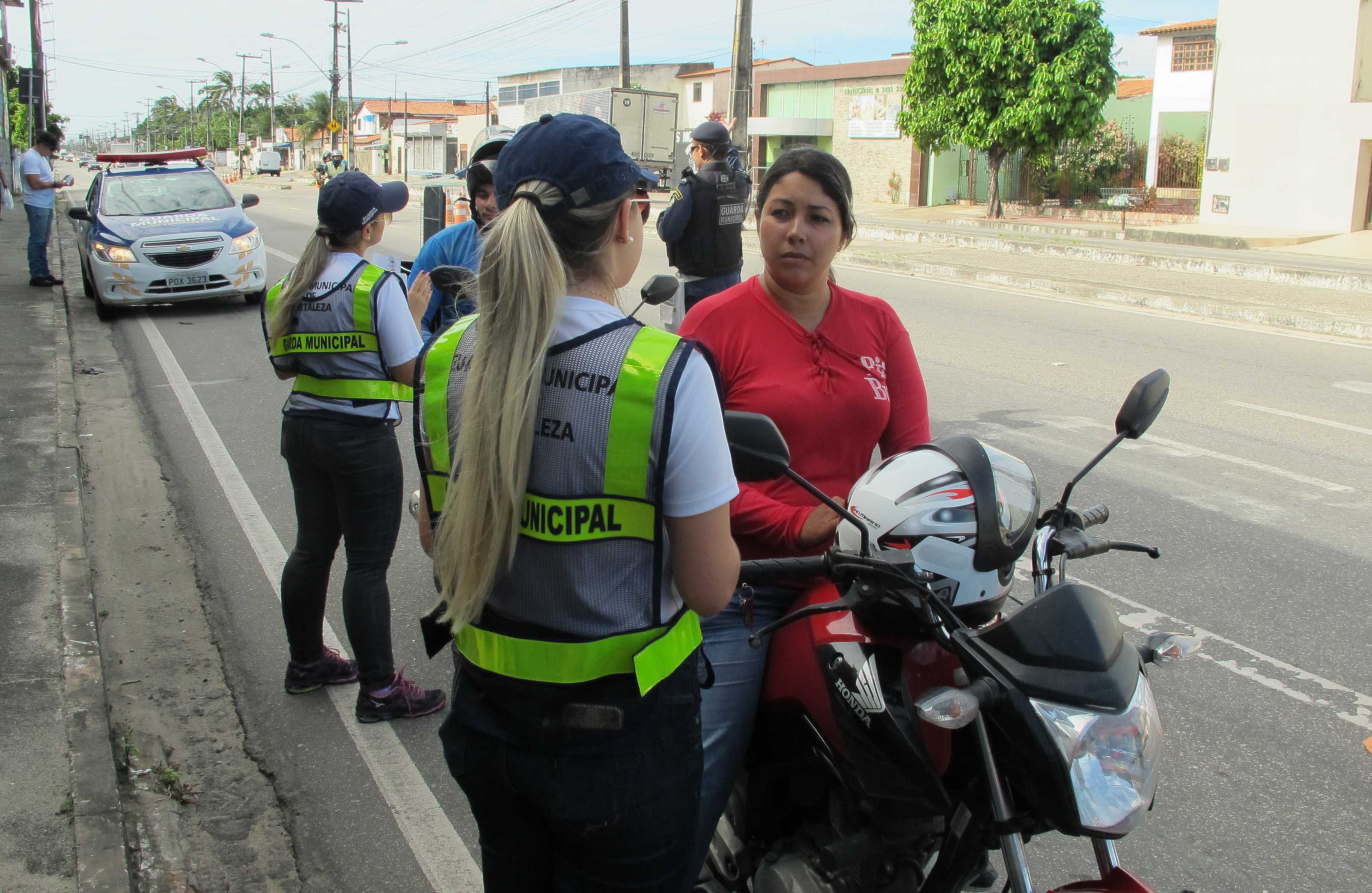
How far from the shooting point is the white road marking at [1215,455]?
651 cm

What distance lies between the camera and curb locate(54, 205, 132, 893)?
308cm

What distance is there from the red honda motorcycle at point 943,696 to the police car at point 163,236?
459 inches

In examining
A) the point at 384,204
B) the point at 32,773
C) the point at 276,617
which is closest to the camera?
the point at 32,773

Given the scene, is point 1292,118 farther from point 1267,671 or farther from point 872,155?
point 1267,671

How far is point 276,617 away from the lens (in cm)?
493

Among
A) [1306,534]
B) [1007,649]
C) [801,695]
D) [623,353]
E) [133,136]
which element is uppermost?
[133,136]

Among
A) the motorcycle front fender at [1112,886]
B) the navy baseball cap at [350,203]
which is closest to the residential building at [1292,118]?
the navy baseball cap at [350,203]

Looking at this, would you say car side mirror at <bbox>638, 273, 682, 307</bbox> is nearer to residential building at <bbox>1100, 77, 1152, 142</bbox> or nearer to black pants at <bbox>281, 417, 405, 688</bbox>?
black pants at <bbox>281, 417, 405, 688</bbox>

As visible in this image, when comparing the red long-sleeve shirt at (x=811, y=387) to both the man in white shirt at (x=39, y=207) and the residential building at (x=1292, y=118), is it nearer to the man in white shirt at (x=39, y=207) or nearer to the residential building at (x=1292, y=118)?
the man in white shirt at (x=39, y=207)

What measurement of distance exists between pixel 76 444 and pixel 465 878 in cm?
538

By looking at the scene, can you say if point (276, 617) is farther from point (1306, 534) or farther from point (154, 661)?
point (1306, 534)

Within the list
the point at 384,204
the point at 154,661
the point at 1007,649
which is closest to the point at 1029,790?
the point at 1007,649

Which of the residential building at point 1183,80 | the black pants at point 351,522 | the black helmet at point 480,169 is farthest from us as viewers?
the residential building at point 1183,80

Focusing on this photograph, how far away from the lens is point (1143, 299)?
1352cm
